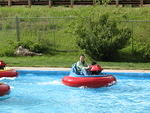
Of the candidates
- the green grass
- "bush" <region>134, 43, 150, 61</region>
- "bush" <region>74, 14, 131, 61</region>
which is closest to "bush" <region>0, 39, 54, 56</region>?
the green grass

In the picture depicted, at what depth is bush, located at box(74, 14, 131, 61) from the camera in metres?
21.4

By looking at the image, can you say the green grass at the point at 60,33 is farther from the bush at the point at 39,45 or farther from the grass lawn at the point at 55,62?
the bush at the point at 39,45

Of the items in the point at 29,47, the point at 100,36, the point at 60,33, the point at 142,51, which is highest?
Answer: the point at 100,36

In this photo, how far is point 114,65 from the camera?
66.3 feet

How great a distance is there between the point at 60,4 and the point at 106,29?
16.0 m

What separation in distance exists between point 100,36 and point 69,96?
644cm

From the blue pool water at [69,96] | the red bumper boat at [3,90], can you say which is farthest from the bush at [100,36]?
the red bumper boat at [3,90]

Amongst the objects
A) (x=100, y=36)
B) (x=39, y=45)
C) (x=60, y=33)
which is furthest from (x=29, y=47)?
(x=100, y=36)

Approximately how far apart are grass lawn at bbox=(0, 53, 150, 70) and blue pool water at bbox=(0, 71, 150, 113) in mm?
1359

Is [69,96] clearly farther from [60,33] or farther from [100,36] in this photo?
[60,33]

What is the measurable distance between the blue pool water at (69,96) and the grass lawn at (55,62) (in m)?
1.36

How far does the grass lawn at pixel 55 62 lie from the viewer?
1992cm

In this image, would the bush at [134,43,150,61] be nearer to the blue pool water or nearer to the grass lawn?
the grass lawn

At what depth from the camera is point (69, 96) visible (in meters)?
15.5
